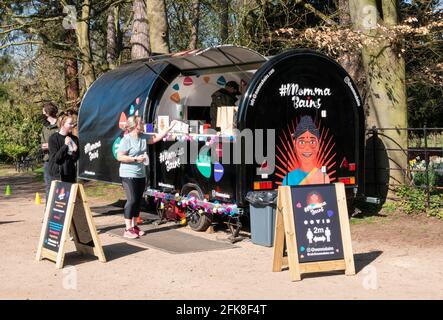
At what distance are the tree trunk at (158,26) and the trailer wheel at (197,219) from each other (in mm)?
5624

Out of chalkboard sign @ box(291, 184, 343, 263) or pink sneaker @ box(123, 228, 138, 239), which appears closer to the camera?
chalkboard sign @ box(291, 184, 343, 263)

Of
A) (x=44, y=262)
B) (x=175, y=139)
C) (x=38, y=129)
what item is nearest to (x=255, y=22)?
(x=175, y=139)

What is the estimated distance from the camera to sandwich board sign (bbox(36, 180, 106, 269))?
843 centimetres

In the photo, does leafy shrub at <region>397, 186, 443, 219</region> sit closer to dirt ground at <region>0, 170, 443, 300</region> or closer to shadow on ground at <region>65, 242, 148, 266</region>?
dirt ground at <region>0, 170, 443, 300</region>

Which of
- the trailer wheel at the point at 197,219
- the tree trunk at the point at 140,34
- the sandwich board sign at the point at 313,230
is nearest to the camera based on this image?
the sandwich board sign at the point at 313,230

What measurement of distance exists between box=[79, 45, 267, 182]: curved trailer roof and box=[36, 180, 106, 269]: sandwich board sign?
3.61 metres

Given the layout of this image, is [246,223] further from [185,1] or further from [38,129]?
[38,129]

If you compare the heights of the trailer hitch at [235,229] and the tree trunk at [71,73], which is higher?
the tree trunk at [71,73]

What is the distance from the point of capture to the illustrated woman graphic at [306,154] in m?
10.2

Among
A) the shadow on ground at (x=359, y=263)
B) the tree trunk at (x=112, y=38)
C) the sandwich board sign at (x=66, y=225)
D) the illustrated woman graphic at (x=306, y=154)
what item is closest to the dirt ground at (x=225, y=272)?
the shadow on ground at (x=359, y=263)

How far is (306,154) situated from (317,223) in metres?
2.68

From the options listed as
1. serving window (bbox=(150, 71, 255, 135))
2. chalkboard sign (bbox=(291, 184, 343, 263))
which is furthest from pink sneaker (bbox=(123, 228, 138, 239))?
chalkboard sign (bbox=(291, 184, 343, 263))

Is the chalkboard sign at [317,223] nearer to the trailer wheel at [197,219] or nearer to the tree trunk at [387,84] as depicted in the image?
the trailer wheel at [197,219]

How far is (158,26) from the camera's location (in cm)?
1575
